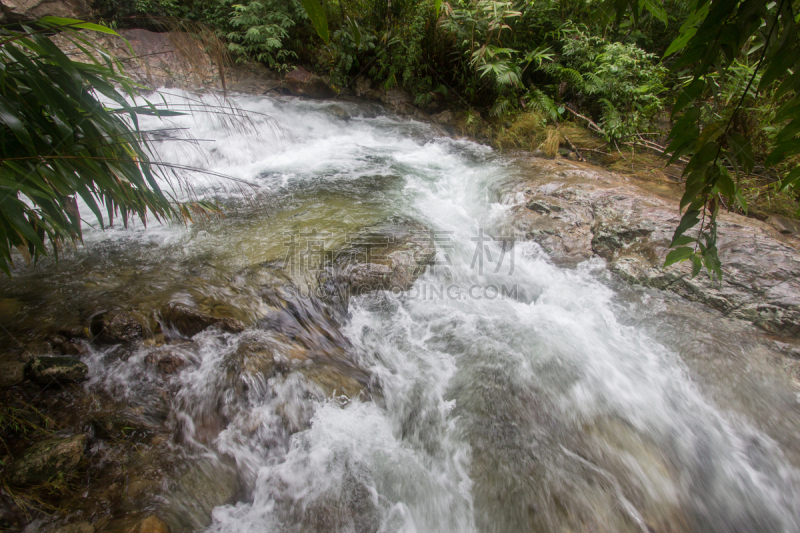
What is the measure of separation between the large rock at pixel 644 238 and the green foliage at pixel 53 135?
3918mm

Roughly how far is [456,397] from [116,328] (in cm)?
253

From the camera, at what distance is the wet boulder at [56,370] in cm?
201

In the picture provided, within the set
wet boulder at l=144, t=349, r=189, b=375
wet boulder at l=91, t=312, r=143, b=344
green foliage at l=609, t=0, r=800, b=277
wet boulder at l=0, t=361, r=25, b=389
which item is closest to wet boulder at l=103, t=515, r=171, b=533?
wet boulder at l=144, t=349, r=189, b=375

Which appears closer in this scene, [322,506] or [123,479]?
[123,479]

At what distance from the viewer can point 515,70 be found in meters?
6.60

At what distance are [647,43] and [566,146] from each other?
324 centimetres

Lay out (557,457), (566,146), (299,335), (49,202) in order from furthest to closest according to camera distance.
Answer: (566,146), (299,335), (557,457), (49,202)

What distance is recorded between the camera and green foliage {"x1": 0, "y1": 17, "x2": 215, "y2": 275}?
4.17ft

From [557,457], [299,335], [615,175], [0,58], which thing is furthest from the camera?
[615,175]

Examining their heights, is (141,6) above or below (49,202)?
above

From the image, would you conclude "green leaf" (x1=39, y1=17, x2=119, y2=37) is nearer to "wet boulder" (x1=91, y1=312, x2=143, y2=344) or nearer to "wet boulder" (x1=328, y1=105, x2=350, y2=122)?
"wet boulder" (x1=91, y1=312, x2=143, y2=344)

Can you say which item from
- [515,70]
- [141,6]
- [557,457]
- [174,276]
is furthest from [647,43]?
[141,6]

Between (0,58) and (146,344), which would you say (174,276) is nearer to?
(146,344)

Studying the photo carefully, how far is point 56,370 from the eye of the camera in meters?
2.06
